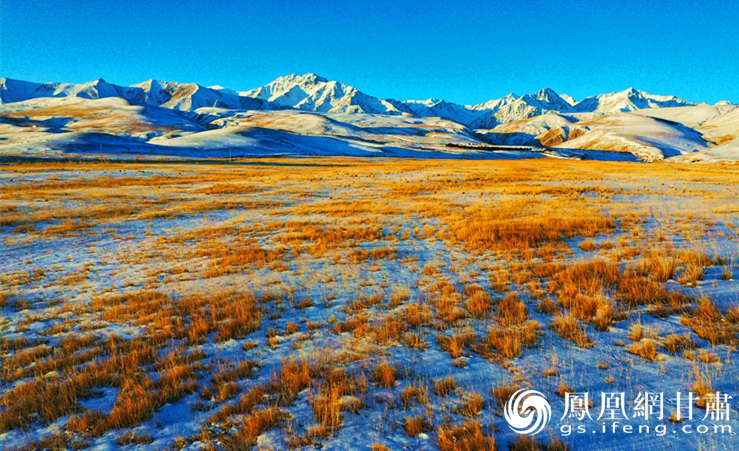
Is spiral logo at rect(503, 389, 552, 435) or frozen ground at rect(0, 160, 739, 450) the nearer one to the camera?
spiral logo at rect(503, 389, 552, 435)

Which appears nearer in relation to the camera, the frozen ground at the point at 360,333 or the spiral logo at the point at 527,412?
the spiral logo at the point at 527,412

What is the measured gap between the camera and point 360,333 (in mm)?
6961

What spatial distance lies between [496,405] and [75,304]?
10913mm

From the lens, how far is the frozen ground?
4.49 metres

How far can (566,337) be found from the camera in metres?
6.42

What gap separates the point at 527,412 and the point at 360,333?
3.41 meters

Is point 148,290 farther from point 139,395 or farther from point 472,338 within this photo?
point 472,338

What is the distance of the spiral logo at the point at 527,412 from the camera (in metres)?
4.29

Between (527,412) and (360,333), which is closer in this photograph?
(527,412)

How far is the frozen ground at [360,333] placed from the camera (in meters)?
4.49

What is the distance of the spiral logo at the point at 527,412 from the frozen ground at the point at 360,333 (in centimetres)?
11

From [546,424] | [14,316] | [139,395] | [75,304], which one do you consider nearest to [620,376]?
[546,424]

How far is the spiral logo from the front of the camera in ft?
14.1

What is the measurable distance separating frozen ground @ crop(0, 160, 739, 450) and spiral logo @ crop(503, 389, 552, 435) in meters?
0.11
